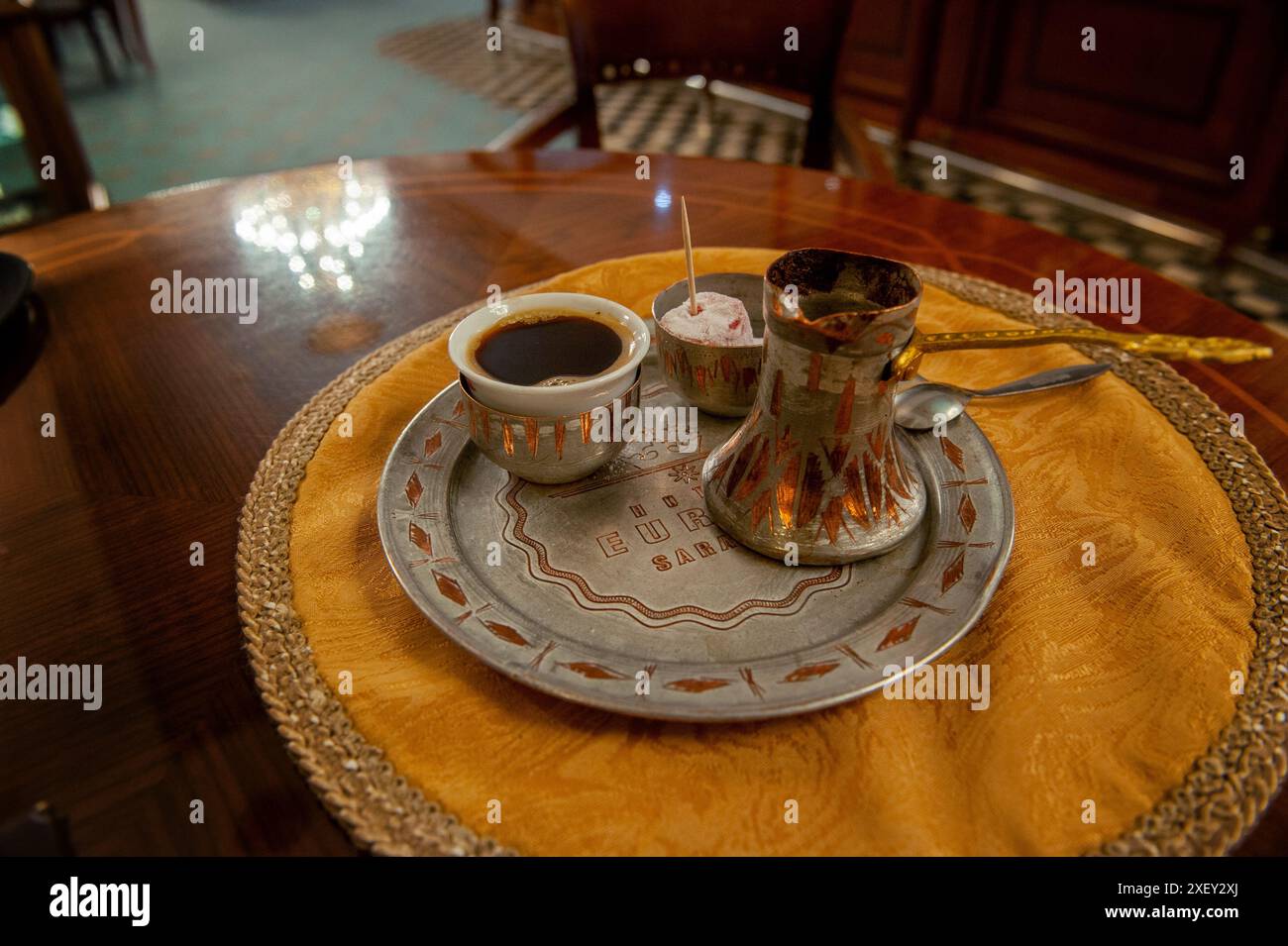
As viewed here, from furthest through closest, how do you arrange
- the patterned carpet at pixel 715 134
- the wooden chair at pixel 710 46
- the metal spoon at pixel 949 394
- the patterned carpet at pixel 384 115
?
1. the patterned carpet at pixel 384 115
2. the patterned carpet at pixel 715 134
3. the wooden chair at pixel 710 46
4. the metal spoon at pixel 949 394

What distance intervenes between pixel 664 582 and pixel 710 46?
117 cm

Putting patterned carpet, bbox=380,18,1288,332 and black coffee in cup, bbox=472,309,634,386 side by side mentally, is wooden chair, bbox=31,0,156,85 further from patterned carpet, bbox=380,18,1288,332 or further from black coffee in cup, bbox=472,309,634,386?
black coffee in cup, bbox=472,309,634,386

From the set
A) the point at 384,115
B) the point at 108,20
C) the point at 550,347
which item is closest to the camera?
the point at 550,347

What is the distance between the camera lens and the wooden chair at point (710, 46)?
1.31 metres

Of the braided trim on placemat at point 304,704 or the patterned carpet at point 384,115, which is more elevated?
the braided trim on placemat at point 304,704

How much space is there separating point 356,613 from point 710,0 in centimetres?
123

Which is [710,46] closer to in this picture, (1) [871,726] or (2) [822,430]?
(2) [822,430]

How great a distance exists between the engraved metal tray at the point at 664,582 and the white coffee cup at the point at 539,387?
0.23ft

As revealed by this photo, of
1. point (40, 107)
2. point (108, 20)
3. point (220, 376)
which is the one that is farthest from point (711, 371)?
point (108, 20)

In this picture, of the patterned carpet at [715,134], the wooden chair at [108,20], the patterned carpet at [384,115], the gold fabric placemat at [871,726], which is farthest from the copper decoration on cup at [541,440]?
the wooden chair at [108,20]

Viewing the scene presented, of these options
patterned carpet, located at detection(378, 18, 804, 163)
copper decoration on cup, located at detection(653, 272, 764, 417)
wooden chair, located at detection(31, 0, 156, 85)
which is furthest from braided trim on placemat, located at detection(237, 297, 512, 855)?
wooden chair, located at detection(31, 0, 156, 85)

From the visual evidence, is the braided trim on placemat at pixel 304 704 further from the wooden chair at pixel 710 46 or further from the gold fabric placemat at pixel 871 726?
the wooden chair at pixel 710 46

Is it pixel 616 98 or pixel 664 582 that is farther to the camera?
pixel 616 98

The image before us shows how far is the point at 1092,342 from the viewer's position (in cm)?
44
